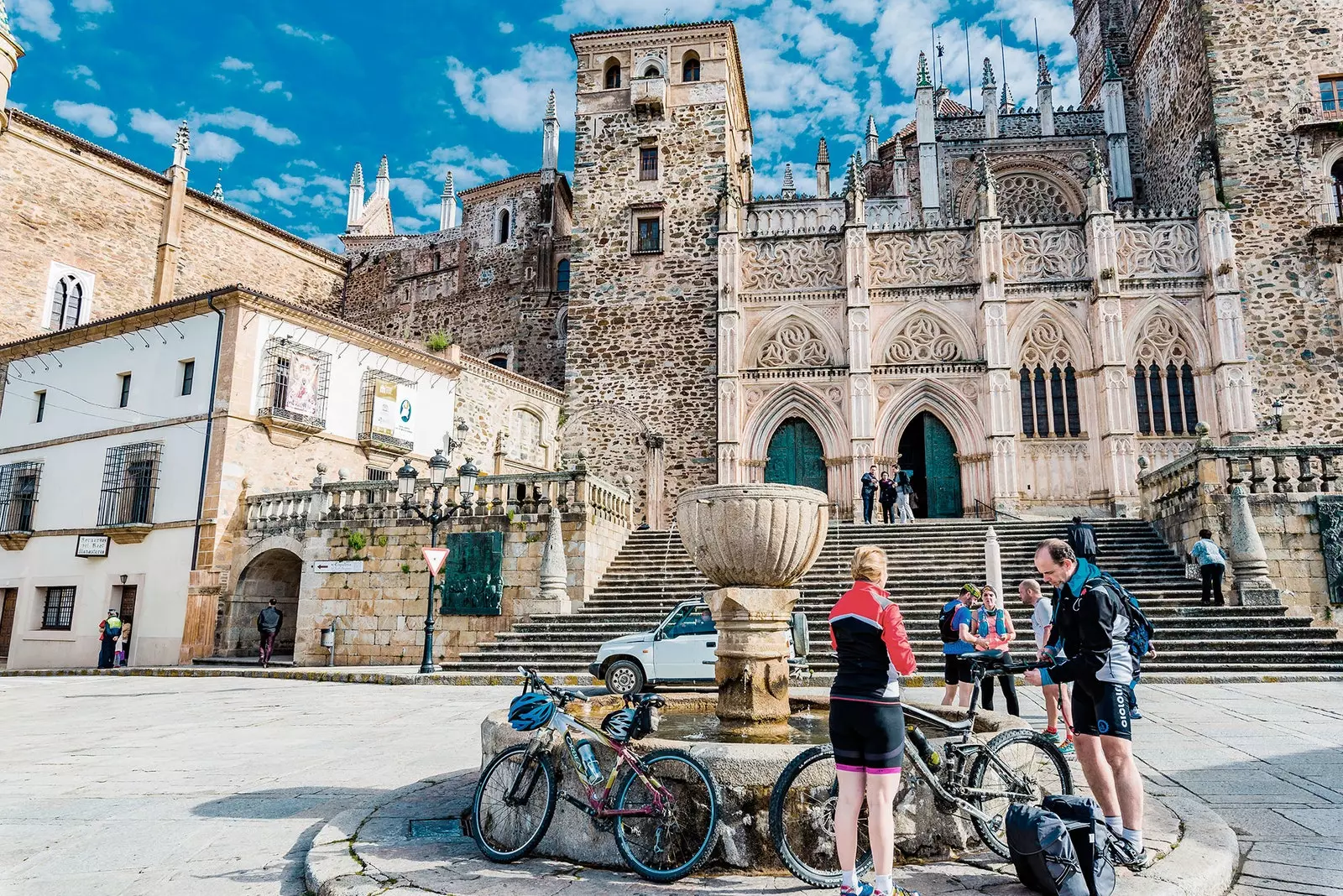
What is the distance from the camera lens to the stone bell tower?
25453 mm

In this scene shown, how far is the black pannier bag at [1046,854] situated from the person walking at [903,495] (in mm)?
17270

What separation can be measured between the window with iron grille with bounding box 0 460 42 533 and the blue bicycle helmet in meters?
26.0

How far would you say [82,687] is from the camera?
50.1ft

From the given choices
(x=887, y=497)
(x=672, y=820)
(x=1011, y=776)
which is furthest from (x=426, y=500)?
(x=1011, y=776)

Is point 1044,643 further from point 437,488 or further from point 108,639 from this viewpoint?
point 108,639

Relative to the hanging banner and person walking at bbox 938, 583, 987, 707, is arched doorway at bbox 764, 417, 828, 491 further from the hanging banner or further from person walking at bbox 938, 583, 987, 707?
person walking at bbox 938, 583, 987, 707

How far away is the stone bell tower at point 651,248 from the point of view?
1002 inches

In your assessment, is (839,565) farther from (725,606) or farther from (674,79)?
(674,79)

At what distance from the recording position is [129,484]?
74.0 ft

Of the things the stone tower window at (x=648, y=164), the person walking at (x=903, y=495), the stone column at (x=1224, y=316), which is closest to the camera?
the person walking at (x=903, y=495)

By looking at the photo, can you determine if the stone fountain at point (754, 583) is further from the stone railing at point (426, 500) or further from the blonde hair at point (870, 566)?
the stone railing at point (426, 500)

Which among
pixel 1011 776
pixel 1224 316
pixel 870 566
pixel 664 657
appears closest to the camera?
pixel 870 566

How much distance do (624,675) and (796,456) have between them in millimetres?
13810

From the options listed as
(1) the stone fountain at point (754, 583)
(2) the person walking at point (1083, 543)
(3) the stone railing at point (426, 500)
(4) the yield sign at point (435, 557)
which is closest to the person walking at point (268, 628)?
(3) the stone railing at point (426, 500)
